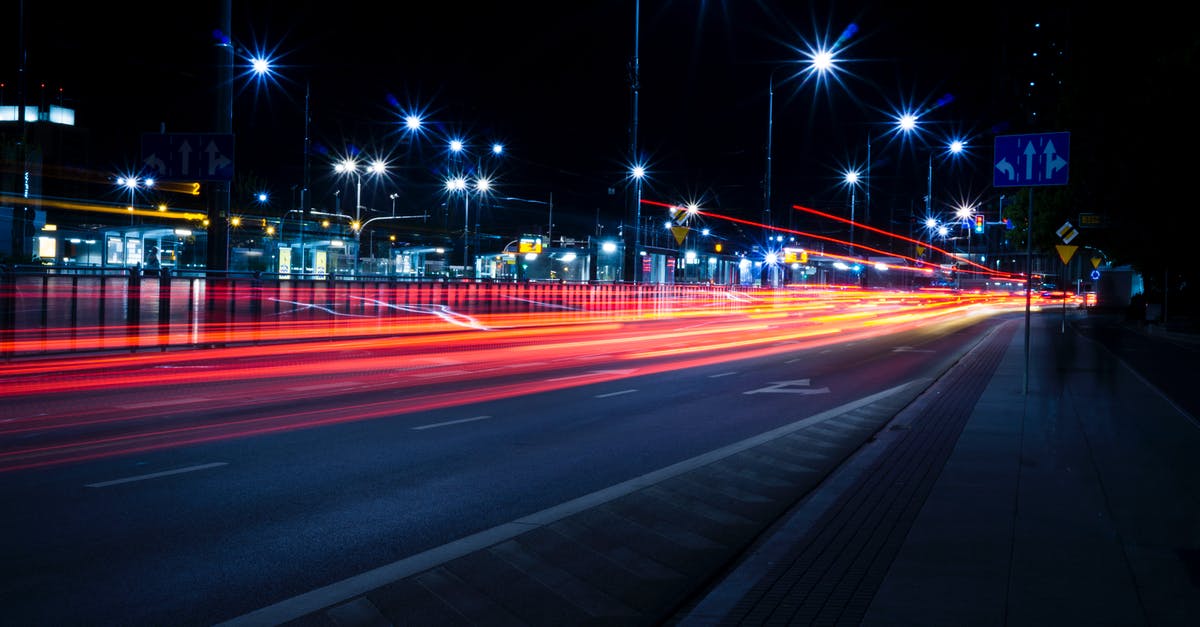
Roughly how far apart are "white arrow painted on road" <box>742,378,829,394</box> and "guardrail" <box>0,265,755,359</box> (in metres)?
12.2

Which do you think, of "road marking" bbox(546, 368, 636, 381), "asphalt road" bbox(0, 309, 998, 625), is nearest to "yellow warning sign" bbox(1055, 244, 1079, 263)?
"asphalt road" bbox(0, 309, 998, 625)

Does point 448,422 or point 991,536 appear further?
point 448,422

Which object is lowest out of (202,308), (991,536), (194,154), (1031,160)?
(991,536)

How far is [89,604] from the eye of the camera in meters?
5.07

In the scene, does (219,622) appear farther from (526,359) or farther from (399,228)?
(399,228)

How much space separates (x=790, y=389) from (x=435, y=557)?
11.4 meters

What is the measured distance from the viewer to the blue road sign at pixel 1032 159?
14445 mm

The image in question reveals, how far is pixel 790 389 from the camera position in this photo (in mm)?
16500

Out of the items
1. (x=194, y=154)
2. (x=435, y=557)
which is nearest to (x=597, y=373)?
(x=194, y=154)

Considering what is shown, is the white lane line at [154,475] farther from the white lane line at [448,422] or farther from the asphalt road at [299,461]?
the white lane line at [448,422]

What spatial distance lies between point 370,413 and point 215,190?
9.31m

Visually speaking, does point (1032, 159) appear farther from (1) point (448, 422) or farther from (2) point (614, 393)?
(1) point (448, 422)

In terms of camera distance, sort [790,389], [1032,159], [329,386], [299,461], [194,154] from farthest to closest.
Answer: [194,154], [790,389], [329,386], [1032,159], [299,461]

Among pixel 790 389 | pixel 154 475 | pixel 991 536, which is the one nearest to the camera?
pixel 991 536
